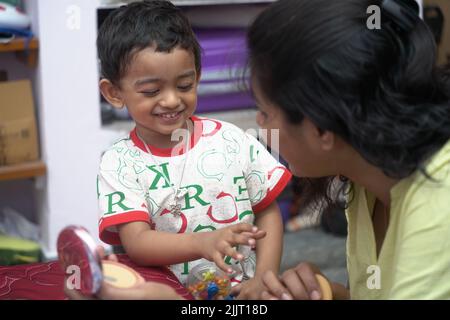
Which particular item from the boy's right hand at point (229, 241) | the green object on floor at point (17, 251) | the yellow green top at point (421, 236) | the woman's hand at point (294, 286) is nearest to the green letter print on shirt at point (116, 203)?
the boy's right hand at point (229, 241)

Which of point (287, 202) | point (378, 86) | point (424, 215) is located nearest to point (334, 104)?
point (378, 86)

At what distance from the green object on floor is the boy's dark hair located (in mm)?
1226

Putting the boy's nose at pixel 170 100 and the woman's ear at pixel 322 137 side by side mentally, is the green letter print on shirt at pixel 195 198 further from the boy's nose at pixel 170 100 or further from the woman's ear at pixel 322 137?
the woman's ear at pixel 322 137

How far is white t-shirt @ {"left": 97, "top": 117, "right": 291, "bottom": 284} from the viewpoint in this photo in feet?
4.21

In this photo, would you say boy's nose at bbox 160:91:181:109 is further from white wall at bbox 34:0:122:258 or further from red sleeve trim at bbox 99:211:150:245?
white wall at bbox 34:0:122:258

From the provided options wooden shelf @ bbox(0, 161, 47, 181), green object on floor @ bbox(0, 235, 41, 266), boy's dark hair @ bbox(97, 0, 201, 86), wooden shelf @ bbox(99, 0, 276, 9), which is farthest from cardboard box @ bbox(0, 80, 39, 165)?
boy's dark hair @ bbox(97, 0, 201, 86)

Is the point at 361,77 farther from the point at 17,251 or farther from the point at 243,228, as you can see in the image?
the point at 17,251

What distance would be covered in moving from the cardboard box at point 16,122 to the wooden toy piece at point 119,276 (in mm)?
1583

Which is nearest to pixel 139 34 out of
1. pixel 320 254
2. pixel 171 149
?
pixel 171 149

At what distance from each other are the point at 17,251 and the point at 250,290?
1568 mm

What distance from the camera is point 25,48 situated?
240cm

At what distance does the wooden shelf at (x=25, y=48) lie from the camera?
2.36 meters

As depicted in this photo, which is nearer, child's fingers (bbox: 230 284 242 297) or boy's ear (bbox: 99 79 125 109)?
child's fingers (bbox: 230 284 242 297)

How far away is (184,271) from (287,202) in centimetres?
168
